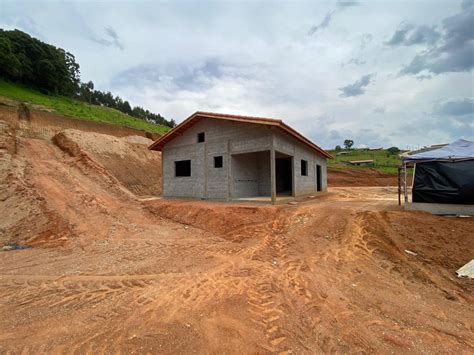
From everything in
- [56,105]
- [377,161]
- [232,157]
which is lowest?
[232,157]

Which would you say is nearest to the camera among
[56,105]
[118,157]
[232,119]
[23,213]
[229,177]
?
[23,213]

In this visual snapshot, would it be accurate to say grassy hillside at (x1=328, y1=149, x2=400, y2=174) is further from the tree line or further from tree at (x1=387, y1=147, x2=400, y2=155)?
the tree line

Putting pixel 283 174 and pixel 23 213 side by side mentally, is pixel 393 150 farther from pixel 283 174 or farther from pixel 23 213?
pixel 23 213

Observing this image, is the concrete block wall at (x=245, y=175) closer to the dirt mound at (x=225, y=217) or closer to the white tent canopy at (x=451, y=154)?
the dirt mound at (x=225, y=217)

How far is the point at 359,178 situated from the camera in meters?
30.0

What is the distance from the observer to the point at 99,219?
30.5 feet

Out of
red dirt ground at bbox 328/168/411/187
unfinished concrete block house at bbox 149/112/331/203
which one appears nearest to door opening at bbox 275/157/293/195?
unfinished concrete block house at bbox 149/112/331/203

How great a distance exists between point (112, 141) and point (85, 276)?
1770cm

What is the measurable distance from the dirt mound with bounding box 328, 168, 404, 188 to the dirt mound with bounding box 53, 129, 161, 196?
19735 millimetres

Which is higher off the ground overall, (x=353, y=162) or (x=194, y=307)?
(x=353, y=162)

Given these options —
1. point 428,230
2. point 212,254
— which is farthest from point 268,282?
point 428,230

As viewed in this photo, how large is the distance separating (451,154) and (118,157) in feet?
64.9

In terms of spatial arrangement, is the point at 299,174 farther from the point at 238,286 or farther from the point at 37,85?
the point at 37,85

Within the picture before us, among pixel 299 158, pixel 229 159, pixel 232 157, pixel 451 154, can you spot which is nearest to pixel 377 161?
pixel 299 158
